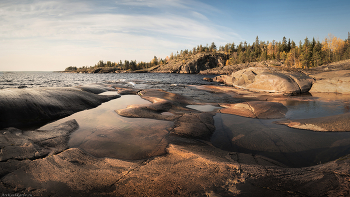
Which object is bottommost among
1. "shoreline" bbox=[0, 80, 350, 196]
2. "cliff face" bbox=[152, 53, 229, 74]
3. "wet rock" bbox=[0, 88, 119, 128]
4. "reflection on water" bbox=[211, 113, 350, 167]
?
"reflection on water" bbox=[211, 113, 350, 167]

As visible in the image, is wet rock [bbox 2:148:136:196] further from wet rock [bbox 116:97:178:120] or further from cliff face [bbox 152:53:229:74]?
cliff face [bbox 152:53:229:74]

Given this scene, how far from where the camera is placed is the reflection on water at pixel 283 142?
215 inches

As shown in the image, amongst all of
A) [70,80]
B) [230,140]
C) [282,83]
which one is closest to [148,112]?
[230,140]

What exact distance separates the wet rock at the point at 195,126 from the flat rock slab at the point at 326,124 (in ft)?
14.7

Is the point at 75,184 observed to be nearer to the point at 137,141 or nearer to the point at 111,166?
the point at 111,166

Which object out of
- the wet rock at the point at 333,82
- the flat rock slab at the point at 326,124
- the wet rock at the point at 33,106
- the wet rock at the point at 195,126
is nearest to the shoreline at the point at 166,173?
the wet rock at the point at 195,126

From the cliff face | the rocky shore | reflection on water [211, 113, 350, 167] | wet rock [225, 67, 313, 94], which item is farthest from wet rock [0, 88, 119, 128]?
the cliff face

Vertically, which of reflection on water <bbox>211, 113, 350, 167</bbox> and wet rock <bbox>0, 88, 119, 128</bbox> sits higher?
wet rock <bbox>0, 88, 119, 128</bbox>

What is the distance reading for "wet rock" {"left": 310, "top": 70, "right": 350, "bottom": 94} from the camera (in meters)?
18.1

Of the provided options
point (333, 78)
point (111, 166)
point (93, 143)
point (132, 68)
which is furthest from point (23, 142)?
point (132, 68)

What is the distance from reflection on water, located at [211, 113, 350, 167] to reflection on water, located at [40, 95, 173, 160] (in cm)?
278

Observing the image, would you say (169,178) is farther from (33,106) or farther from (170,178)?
(33,106)

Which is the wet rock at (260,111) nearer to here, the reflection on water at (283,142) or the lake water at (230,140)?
the lake water at (230,140)

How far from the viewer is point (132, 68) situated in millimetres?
190875
